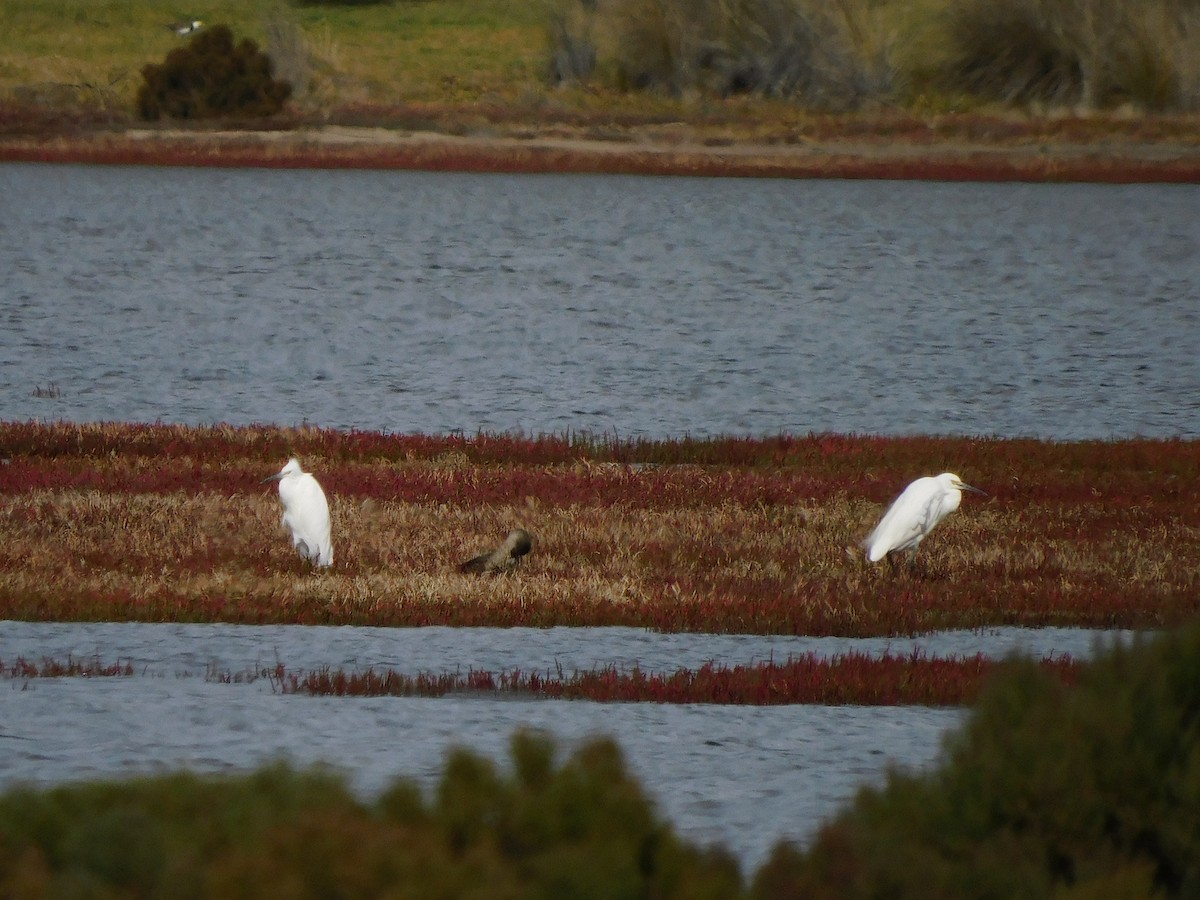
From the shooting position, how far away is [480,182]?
63.4m

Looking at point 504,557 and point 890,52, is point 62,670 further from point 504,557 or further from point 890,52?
point 890,52

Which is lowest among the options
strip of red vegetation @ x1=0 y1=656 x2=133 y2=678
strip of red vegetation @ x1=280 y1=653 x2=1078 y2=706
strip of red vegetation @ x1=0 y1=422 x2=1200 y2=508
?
strip of red vegetation @ x1=0 y1=422 x2=1200 y2=508

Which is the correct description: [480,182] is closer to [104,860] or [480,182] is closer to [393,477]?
[393,477]

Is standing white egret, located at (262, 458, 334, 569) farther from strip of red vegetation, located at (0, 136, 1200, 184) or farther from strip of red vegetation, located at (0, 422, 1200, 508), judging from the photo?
strip of red vegetation, located at (0, 136, 1200, 184)

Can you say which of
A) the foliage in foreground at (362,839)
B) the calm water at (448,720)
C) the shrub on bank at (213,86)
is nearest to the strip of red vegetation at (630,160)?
the shrub on bank at (213,86)

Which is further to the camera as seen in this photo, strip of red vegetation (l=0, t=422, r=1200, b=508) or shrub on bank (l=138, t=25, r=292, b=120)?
shrub on bank (l=138, t=25, r=292, b=120)

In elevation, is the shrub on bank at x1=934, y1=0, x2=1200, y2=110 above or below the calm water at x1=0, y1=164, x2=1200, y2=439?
above

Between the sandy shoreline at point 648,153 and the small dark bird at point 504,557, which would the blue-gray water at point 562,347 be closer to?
the small dark bird at point 504,557

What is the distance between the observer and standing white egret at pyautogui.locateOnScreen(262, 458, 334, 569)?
39.5ft

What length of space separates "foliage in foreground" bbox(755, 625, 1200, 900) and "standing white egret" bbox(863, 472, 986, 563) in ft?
24.6

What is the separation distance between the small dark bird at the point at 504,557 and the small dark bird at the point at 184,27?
64.0m

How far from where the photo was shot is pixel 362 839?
352 centimetres

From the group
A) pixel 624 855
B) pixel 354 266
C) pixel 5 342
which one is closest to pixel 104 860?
pixel 624 855

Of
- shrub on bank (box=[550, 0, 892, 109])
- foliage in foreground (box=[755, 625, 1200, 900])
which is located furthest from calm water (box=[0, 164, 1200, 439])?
foliage in foreground (box=[755, 625, 1200, 900])
